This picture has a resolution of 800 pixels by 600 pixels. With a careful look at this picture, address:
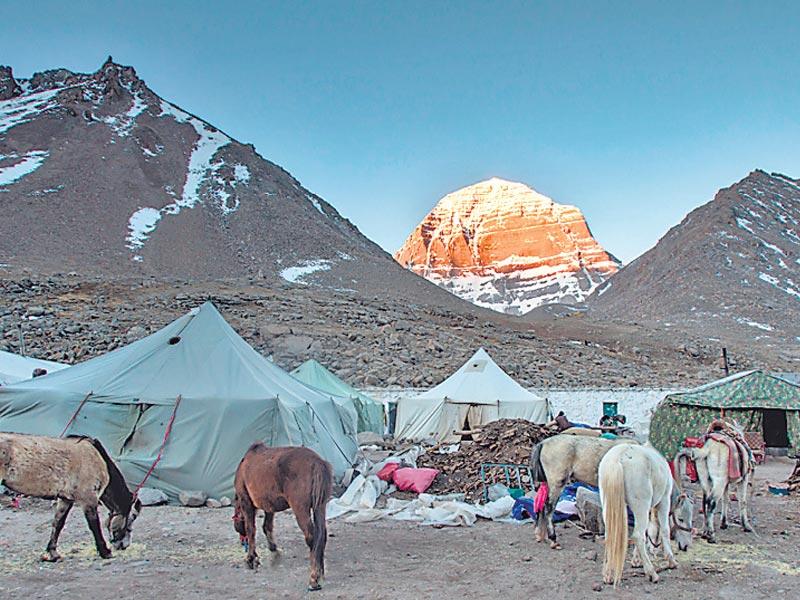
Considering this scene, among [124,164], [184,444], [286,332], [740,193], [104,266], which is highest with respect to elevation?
[740,193]

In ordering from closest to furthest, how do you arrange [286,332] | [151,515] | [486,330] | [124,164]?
[151,515], [286,332], [486,330], [124,164]

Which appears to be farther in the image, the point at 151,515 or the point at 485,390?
the point at 485,390

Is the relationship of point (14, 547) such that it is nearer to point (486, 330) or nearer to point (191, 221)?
point (486, 330)

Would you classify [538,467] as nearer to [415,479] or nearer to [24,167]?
[415,479]

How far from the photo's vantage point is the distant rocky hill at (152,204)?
74812mm

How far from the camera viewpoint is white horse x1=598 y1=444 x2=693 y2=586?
286 inches

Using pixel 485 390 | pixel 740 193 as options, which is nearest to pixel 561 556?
pixel 485 390

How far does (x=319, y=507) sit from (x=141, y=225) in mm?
82430

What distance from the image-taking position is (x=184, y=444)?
12.2 m

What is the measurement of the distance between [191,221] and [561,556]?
85.1 m

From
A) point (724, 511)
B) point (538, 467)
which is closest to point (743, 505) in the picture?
point (724, 511)

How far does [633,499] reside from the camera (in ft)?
24.2

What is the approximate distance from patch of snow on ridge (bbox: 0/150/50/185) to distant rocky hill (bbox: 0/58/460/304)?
22 centimetres

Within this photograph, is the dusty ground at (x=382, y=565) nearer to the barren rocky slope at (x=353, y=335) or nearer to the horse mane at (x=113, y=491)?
the horse mane at (x=113, y=491)
